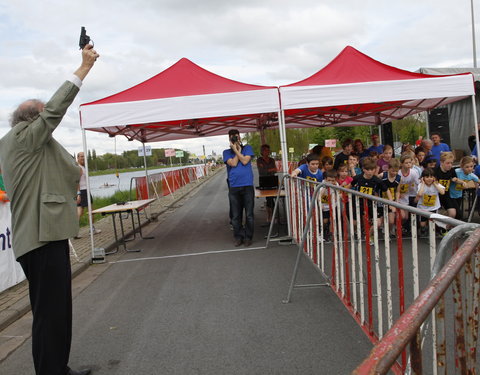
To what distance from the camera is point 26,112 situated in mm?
3131

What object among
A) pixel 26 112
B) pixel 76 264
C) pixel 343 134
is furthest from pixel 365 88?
pixel 343 134

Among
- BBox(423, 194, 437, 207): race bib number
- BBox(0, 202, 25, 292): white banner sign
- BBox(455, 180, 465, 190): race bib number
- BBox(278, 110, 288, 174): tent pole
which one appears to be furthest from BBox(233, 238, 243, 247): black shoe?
BBox(455, 180, 465, 190): race bib number

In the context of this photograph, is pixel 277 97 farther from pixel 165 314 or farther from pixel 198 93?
pixel 165 314

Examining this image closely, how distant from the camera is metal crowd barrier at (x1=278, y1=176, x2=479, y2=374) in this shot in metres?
2.35

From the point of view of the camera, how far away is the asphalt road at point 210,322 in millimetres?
3486

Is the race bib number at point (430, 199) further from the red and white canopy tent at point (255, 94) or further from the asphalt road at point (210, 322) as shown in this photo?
the asphalt road at point (210, 322)

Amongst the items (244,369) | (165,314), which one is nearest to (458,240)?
(244,369)

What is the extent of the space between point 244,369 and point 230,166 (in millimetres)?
4929

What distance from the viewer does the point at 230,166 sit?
7.94 meters

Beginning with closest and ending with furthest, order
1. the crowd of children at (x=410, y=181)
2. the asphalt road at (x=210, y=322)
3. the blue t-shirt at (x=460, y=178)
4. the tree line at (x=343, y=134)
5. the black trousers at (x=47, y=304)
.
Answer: the black trousers at (x=47, y=304) < the asphalt road at (x=210, y=322) < the crowd of children at (x=410, y=181) < the blue t-shirt at (x=460, y=178) < the tree line at (x=343, y=134)

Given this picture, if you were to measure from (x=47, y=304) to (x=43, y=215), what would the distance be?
0.64 meters

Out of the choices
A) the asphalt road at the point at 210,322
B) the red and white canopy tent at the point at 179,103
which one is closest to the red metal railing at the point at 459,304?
the asphalt road at the point at 210,322

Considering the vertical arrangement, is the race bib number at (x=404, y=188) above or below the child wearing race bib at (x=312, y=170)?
below

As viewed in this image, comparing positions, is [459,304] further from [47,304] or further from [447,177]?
[447,177]
